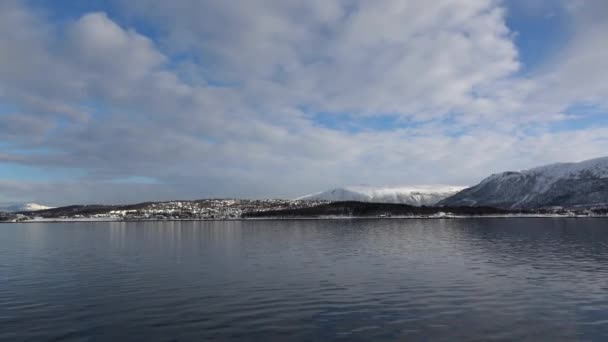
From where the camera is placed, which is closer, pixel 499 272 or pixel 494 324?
pixel 494 324

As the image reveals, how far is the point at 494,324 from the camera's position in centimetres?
2675

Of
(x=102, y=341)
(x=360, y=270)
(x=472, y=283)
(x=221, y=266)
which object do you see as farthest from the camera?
(x=221, y=266)

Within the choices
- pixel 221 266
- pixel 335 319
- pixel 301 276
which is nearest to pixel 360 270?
pixel 301 276

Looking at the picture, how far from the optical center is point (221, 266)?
183 feet

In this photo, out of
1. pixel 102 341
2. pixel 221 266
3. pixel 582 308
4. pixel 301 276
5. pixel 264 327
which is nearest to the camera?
pixel 102 341

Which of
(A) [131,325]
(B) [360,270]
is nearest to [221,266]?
(B) [360,270]

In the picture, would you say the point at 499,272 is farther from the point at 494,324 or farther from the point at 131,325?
the point at 131,325

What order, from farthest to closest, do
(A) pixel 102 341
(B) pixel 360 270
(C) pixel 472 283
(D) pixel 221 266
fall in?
(D) pixel 221 266
(B) pixel 360 270
(C) pixel 472 283
(A) pixel 102 341

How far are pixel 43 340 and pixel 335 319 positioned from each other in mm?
17258

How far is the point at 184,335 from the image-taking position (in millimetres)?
24859

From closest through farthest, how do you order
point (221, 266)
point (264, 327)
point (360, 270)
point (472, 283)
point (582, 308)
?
point (264, 327), point (582, 308), point (472, 283), point (360, 270), point (221, 266)

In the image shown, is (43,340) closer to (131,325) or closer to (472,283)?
(131,325)

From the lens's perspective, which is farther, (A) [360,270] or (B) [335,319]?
(A) [360,270]

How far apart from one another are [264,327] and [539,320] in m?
17.6
